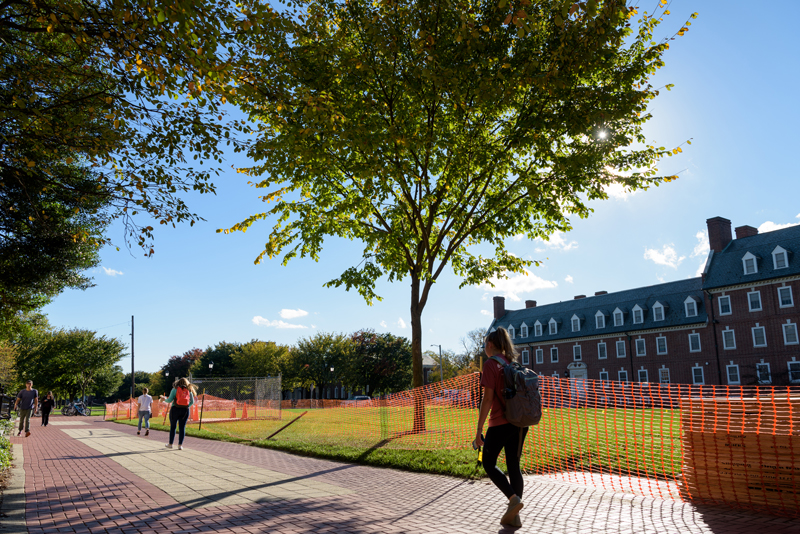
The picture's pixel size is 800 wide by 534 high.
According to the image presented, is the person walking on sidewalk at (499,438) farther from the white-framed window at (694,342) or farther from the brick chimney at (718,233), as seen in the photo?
the brick chimney at (718,233)

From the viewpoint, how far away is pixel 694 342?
45.0m

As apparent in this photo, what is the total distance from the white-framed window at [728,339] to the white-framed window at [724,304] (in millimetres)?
1345

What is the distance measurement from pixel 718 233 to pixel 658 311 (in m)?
8.48

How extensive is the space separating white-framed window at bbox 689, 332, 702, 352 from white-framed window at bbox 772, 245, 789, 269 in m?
8.22

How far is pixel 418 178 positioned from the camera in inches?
505

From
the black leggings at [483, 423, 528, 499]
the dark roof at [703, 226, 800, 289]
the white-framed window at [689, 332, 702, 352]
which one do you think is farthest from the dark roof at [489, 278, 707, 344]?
the black leggings at [483, 423, 528, 499]

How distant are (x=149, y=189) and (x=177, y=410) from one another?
5.79 meters

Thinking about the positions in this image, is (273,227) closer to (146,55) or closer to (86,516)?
(146,55)

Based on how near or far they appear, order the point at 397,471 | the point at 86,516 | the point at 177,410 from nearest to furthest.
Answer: the point at 86,516, the point at 397,471, the point at 177,410

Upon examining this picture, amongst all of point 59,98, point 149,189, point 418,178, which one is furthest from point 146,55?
point 418,178

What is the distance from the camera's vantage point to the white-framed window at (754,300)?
40500mm

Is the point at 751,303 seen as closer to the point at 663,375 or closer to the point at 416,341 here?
the point at 663,375

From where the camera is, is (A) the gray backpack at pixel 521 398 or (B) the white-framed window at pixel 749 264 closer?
(A) the gray backpack at pixel 521 398

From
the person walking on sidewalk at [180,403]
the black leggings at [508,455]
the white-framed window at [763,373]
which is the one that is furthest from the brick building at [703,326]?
the black leggings at [508,455]
